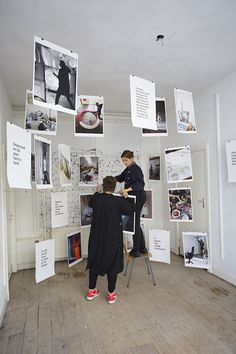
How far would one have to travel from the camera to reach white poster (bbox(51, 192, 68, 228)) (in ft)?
10.1

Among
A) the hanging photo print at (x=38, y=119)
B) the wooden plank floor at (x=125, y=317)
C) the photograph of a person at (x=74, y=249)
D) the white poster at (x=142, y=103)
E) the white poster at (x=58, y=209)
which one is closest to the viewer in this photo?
the white poster at (x=142, y=103)

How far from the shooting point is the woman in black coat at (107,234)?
8.13 ft

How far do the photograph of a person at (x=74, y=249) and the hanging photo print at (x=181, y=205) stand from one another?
160 centimetres

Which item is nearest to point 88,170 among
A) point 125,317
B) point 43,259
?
point 43,259

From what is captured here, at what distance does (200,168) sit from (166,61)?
174 centimetres

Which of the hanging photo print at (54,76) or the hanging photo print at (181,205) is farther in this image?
the hanging photo print at (181,205)

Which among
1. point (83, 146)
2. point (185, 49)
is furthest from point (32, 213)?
point (185, 49)

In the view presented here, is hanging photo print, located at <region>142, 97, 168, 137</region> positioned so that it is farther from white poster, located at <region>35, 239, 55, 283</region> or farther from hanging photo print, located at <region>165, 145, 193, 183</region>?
white poster, located at <region>35, 239, 55, 283</region>

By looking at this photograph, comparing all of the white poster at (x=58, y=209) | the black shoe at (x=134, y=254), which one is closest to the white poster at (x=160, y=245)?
the black shoe at (x=134, y=254)

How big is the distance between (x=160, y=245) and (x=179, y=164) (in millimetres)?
1293

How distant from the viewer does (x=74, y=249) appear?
146 inches

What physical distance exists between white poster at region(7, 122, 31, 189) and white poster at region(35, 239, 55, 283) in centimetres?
143

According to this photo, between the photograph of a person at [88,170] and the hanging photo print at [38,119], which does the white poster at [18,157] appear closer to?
the hanging photo print at [38,119]

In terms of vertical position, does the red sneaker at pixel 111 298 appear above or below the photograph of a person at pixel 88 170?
below
